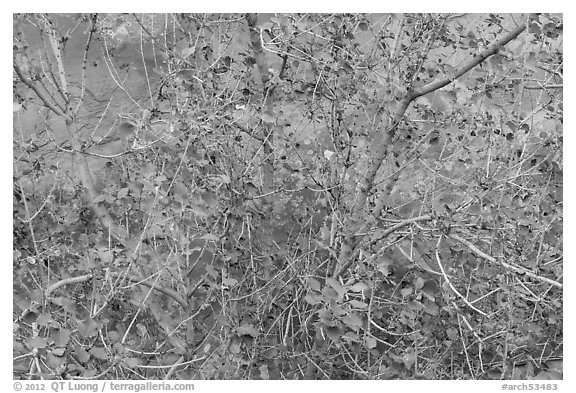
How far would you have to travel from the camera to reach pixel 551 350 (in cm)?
323

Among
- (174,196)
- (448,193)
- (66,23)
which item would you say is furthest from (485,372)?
(66,23)

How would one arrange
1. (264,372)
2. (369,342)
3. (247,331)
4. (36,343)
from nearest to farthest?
(36,343), (369,342), (247,331), (264,372)

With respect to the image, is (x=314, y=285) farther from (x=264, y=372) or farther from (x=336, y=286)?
(x=264, y=372)

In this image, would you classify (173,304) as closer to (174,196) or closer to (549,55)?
(174,196)

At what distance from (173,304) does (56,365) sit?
3.13 ft

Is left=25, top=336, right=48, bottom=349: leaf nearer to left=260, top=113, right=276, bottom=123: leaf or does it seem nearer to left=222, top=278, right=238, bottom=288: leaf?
left=222, top=278, right=238, bottom=288: leaf

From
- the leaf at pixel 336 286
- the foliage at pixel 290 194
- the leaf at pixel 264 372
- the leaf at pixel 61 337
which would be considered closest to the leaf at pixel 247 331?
the foliage at pixel 290 194

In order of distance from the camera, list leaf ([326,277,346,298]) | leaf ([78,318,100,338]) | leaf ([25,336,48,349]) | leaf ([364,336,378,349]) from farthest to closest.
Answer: leaf ([364,336,378,349]) < leaf ([326,277,346,298]) < leaf ([78,318,100,338]) < leaf ([25,336,48,349])

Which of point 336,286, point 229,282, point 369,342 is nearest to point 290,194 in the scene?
point 229,282

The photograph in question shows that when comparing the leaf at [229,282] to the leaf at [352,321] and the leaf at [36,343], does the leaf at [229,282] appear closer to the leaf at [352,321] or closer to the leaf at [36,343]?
the leaf at [352,321]

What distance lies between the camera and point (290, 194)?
3.49 meters

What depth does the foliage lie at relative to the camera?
2910 millimetres

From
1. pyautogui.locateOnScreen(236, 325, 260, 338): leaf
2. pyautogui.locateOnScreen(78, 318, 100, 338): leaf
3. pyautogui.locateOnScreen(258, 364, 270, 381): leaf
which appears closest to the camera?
pyautogui.locateOnScreen(78, 318, 100, 338): leaf

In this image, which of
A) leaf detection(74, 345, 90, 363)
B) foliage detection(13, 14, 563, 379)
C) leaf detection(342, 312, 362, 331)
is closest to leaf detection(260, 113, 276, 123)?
foliage detection(13, 14, 563, 379)
